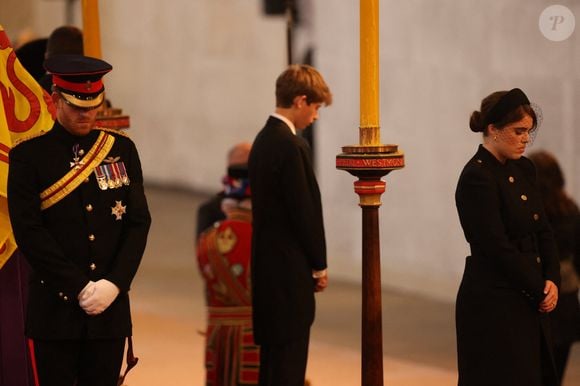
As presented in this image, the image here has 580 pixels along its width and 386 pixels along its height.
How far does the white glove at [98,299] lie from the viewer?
5277 millimetres

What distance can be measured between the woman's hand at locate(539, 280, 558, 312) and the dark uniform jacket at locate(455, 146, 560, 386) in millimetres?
22

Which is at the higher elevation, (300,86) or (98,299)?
(300,86)

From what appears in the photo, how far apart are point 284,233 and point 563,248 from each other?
1.39m

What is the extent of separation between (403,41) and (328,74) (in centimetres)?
84

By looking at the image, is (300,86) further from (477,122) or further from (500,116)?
(500,116)

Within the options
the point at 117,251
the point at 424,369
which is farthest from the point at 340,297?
the point at 117,251

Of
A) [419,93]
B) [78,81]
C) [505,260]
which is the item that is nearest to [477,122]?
[505,260]

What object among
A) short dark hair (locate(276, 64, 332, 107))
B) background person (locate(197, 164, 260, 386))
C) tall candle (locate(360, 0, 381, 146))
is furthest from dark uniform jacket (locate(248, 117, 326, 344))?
tall candle (locate(360, 0, 381, 146))

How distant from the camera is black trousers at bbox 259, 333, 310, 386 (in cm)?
655

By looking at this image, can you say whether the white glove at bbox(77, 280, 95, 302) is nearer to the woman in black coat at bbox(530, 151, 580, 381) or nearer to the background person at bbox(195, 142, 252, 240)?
the background person at bbox(195, 142, 252, 240)

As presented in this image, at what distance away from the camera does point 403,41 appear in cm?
1116

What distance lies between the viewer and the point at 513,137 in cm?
593

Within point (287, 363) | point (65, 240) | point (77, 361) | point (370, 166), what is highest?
point (370, 166)

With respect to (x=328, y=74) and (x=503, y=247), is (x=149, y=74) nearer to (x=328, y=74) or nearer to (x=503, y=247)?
(x=328, y=74)
